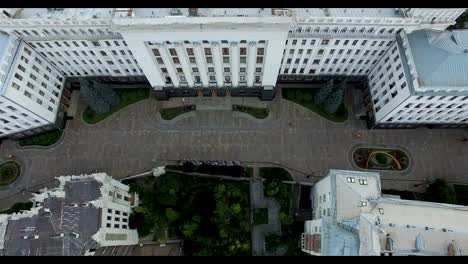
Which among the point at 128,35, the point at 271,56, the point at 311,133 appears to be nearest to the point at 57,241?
the point at 128,35

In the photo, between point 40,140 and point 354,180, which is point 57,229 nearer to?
point 40,140

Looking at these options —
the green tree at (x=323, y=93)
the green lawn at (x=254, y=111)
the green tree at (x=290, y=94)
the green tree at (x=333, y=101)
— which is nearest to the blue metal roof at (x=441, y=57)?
the green tree at (x=333, y=101)

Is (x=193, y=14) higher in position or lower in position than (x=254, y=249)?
higher

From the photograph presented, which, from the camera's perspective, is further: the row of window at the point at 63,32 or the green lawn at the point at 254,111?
the green lawn at the point at 254,111

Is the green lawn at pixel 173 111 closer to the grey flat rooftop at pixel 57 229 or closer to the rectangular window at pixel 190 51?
the rectangular window at pixel 190 51

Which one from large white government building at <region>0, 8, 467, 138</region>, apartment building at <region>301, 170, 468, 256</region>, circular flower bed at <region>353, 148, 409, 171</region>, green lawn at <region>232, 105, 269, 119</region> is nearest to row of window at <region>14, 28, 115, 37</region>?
large white government building at <region>0, 8, 467, 138</region>

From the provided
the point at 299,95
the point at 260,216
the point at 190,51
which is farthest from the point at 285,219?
the point at 190,51

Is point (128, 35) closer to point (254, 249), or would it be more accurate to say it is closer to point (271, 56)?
point (271, 56)
